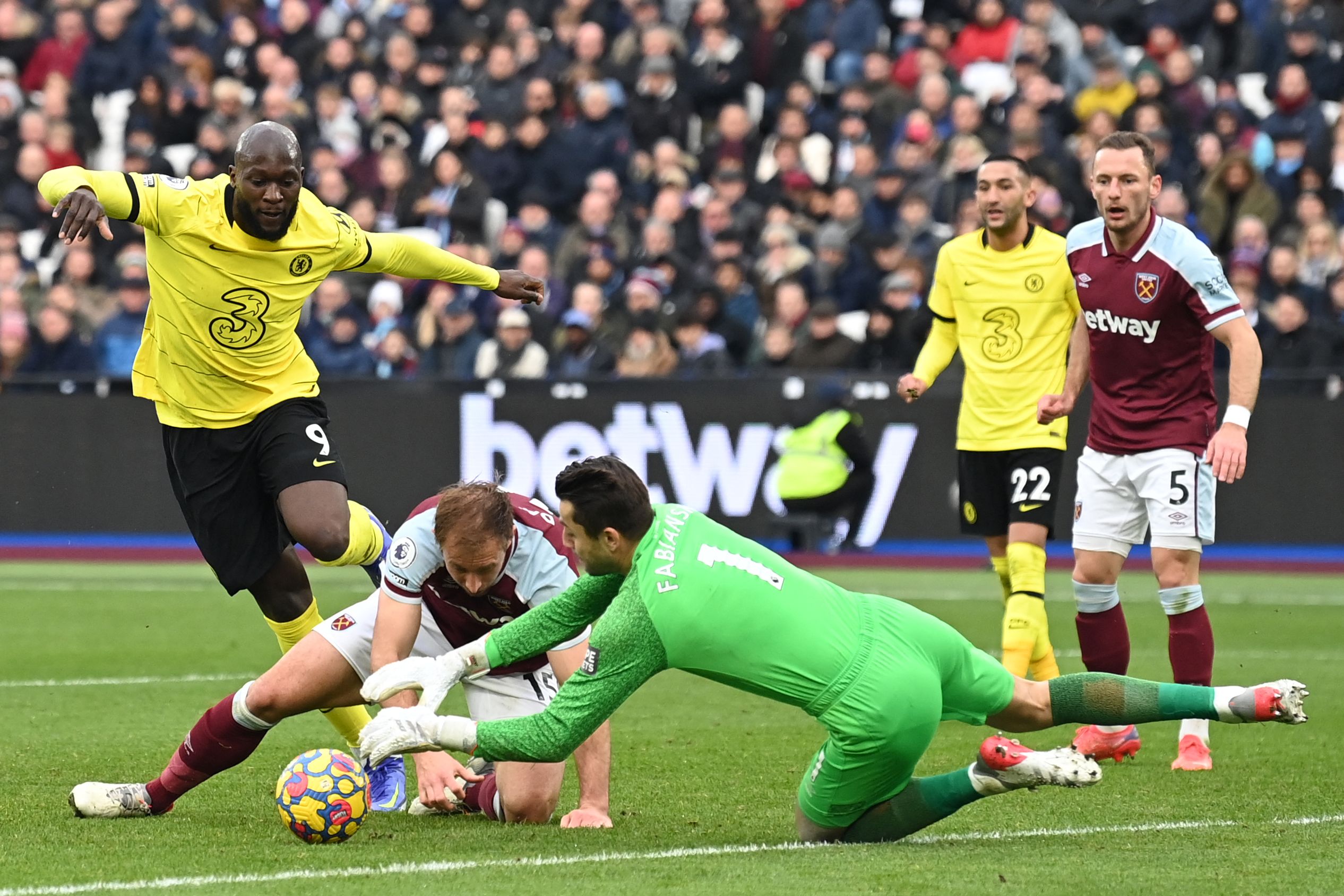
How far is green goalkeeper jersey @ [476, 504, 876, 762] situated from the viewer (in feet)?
17.6

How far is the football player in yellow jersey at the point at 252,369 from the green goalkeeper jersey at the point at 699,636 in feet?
6.90

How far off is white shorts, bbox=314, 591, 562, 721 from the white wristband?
94.8 inches

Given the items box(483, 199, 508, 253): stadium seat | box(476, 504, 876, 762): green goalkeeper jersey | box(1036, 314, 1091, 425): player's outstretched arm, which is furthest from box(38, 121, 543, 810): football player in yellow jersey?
box(483, 199, 508, 253): stadium seat

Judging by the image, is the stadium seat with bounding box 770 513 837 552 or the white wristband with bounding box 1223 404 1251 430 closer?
the white wristband with bounding box 1223 404 1251 430

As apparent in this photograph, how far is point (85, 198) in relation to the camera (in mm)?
6930

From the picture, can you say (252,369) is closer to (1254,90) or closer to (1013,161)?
(1013,161)

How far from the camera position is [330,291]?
18.5m

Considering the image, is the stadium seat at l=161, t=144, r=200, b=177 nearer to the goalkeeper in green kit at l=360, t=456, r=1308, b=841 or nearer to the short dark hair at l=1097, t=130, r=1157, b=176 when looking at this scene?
the short dark hair at l=1097, t=130, r=1157, b=176

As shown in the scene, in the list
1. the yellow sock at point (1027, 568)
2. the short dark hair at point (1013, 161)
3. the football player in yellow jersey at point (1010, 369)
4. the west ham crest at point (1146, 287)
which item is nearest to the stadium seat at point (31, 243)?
the football player in yellow jersey at point (1010, 369)

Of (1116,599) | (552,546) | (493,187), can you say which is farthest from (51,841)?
(493,187)

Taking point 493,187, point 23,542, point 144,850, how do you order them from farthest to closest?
point 493,187, point 23,542, point 144,850

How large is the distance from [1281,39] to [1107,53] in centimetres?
A: 168

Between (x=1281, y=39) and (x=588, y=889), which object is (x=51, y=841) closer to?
(x=588, y=889)

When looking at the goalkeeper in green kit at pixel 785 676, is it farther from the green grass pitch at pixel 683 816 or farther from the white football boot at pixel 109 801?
the white football boot at pixel 109 801
